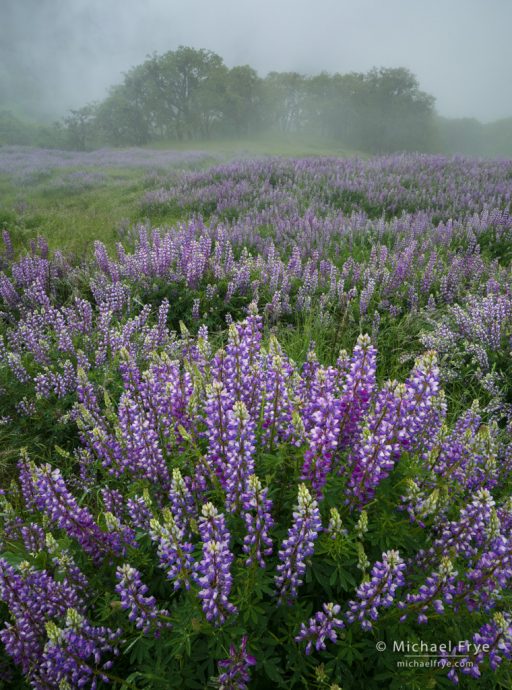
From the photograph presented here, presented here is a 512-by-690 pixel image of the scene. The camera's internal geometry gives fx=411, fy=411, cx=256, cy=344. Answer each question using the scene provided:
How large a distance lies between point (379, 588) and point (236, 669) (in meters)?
0.65

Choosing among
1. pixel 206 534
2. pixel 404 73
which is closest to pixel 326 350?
pixel 206 534

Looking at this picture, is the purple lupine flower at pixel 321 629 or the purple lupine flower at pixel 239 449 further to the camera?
the purple lupine flower at pixel 239 449

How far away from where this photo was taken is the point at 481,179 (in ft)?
40.5

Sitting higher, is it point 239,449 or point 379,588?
point 239,449

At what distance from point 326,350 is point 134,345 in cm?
220

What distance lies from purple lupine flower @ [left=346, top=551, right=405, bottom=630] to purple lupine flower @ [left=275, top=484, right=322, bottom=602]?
261 mm

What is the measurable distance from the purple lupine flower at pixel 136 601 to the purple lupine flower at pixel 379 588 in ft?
2.78

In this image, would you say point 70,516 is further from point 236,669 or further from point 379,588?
point 379,588

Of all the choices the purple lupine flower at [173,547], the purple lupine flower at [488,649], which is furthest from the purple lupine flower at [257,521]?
the purple lupine flower at [488,649]

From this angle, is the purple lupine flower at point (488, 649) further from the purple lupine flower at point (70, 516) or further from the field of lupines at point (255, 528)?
the purple lupine flower at point (70, 516)

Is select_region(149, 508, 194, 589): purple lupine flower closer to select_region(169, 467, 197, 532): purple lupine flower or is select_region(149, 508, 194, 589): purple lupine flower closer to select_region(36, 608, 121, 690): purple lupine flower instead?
select_region(169, 467, 197, 532): purple lupine flower

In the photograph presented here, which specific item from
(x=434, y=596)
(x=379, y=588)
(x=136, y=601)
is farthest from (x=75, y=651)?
(x=434, y=596)

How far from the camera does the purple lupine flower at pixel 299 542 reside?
1.66 m

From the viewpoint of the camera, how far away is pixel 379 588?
66.9 inches
